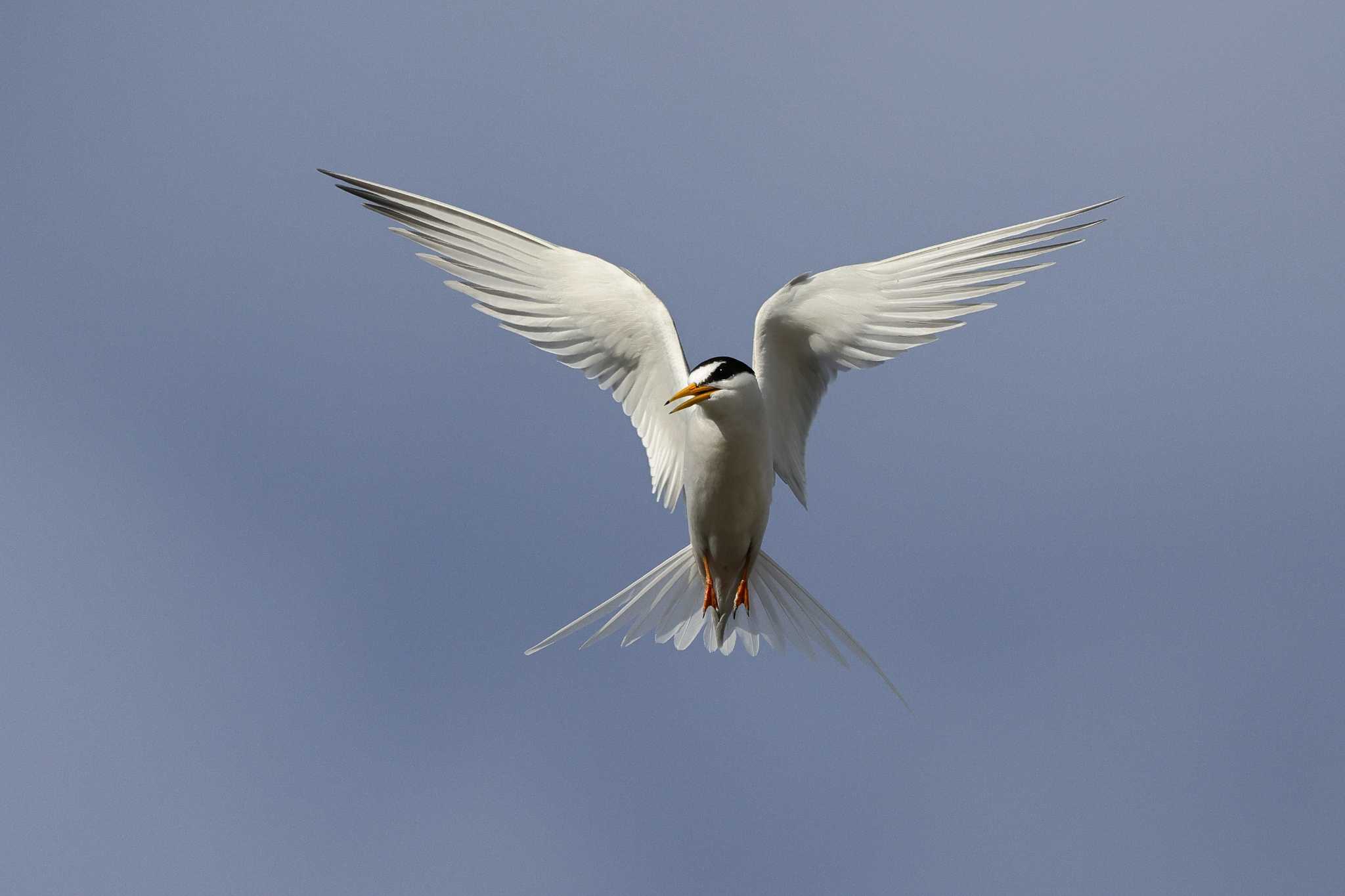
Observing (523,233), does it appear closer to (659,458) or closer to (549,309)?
(549,309)

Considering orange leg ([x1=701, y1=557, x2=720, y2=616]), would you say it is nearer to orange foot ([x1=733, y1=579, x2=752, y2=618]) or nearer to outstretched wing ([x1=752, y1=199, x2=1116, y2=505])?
orange foot ([x1=733, y1=579, x2=752, y2=618])

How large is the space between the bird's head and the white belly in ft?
0.61

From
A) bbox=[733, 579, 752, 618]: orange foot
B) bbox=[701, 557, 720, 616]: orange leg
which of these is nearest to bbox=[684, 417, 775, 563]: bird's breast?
bbox=[701, 557, 720, 616]: orange leg

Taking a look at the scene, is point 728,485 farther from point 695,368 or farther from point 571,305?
point 571,305

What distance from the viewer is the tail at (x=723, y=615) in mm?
8617

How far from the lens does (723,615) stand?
8711mm

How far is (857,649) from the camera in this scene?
8.54m

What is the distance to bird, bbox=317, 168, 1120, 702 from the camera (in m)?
8.26

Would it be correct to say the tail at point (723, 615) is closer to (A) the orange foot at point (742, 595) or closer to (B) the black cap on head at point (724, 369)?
(A) the orange foot at point (742, 595)

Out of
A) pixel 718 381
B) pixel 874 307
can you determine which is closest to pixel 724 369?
pixel 718 381

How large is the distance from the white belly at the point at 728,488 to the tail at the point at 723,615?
46 centimetres

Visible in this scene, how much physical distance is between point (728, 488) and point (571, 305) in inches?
68.3

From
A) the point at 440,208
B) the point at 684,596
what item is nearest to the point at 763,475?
the point at 684,596

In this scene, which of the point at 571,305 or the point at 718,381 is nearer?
the point at 718,381
